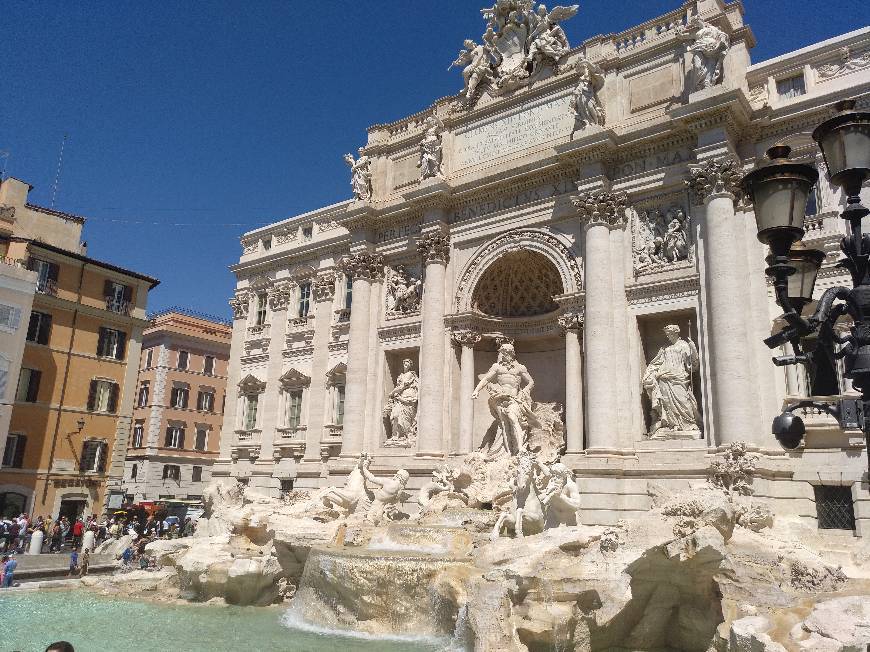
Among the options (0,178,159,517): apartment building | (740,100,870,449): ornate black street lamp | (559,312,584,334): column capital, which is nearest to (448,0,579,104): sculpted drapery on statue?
(559,312,584,334): column capital

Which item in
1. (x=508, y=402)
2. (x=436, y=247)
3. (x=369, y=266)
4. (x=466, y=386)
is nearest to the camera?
(x=508, y=402)

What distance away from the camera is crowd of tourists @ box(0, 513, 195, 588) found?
2062 centimetres

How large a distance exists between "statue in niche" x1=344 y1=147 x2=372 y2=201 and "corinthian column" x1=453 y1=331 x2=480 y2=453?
24.2 feet

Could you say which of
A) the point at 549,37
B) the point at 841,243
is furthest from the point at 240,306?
the point at 841,243

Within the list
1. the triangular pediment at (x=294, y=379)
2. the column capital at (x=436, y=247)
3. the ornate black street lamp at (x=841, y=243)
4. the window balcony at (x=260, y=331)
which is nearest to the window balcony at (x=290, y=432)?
the triangular pediment at (x=294, y=379)

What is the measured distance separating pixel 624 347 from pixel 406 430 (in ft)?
27.3

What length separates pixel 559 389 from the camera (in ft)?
75.3

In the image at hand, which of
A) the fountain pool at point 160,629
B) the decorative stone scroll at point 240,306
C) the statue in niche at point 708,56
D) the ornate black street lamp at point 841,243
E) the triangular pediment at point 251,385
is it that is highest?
the statue in niche at point 708,56

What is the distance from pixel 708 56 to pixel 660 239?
503 cm

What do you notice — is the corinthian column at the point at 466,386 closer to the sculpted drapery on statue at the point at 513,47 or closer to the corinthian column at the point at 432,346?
the corinthian column at the point at 432,346

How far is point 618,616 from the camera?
11211 millimetres

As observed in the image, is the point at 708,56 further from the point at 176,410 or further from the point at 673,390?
the point at 176,410

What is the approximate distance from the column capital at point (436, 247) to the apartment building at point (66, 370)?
19315mm

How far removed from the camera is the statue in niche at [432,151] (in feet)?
80.3
